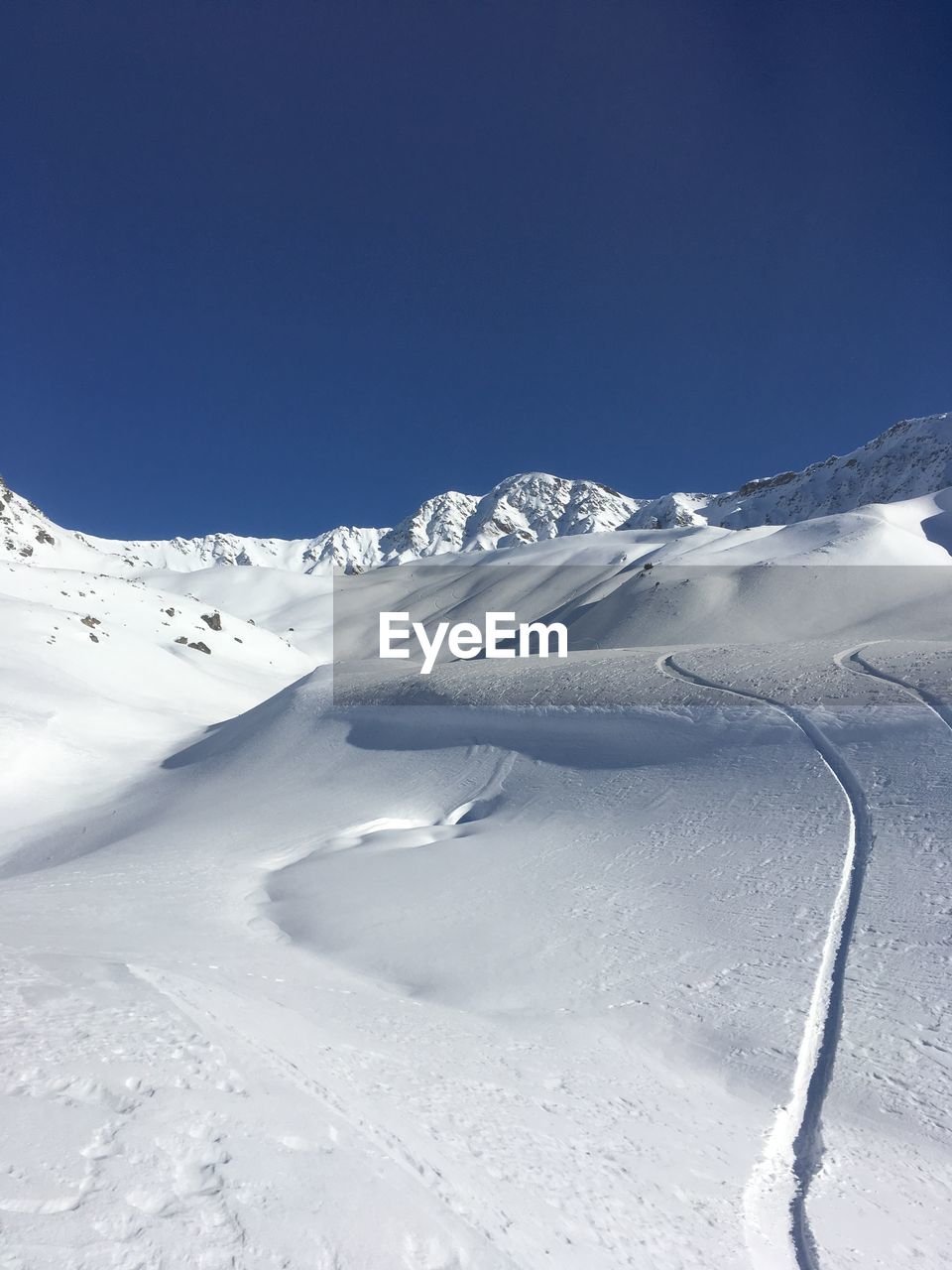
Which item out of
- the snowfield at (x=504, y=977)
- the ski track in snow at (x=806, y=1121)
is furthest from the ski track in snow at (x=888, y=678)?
the ski track in snow at (x=806, y=1121)

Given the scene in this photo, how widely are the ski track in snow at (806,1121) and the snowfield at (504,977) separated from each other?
0.03m

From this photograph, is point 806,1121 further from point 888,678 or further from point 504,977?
point 888,678

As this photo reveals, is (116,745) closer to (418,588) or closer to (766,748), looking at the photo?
(766,748)

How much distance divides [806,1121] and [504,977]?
9.31 ft

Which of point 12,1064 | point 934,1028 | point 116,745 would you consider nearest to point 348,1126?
point 12,1064

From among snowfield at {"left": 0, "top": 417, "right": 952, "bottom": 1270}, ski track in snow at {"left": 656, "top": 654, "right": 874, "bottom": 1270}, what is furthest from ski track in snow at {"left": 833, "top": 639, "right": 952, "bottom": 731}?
ski track in snow at {"left": 656, "top": 654, "right": 874, "bottom": 1270}

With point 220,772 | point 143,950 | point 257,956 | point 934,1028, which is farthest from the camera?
point 220,772

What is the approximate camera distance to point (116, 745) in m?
21.0

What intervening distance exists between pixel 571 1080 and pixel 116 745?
19831 millimetres

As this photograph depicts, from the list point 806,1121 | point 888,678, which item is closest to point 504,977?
point 806,1121

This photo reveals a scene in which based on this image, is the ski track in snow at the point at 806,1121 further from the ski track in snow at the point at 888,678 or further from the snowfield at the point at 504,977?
the ski track in snow at the point at 888,678

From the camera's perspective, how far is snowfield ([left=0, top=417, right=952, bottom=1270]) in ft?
10.2

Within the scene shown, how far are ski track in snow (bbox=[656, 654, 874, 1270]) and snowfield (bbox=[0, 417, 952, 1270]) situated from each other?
25 mm

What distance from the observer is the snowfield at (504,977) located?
10.2 feet
